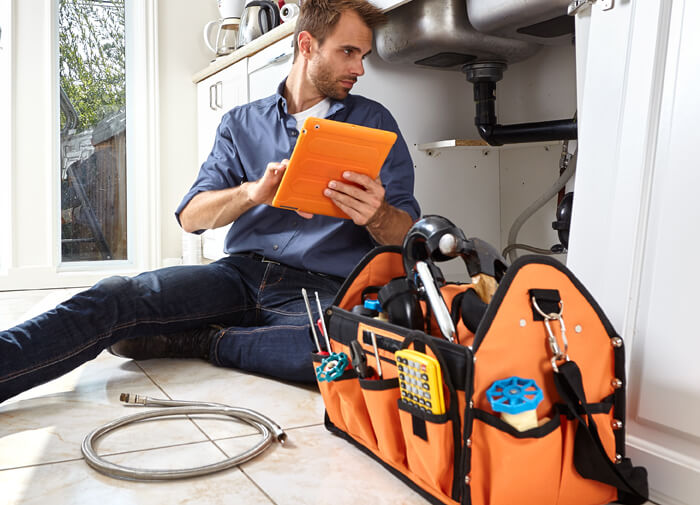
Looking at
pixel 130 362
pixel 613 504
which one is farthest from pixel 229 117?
pixel 613 504

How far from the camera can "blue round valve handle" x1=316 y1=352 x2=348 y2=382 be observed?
1032 millimetres

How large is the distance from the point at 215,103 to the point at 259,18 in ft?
1.83

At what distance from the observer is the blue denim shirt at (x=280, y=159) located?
5.50 feet

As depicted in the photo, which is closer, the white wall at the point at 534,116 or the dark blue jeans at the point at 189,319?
the dark blue jeans at the point at 189,319

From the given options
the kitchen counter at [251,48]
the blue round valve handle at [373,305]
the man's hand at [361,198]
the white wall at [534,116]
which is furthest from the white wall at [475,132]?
the blue round valve handle at [373,305]

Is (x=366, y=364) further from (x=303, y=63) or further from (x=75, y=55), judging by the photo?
(x=75, y=55)

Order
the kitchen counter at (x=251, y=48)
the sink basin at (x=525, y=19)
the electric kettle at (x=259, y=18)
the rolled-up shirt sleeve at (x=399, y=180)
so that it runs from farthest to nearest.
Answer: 1. the electric kettle at (x=259, y=18)
2. the kitchen counter at (x=251, y=48)
3. the rolled-up shirt sleeve at (x=399, y=180)
4. the sink basin at (x=525, y=19)

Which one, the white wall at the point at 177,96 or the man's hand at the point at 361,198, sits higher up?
the white wall at the point at 177,96

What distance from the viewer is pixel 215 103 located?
319 cm

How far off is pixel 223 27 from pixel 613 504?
3008mm

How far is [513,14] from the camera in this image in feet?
5.10

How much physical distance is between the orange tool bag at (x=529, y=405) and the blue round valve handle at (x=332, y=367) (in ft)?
0.56

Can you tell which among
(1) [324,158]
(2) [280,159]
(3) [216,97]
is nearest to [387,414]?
(1) [324,158]

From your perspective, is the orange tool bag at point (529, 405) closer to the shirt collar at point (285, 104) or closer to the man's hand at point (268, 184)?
the man's hand at point (268, 184)
